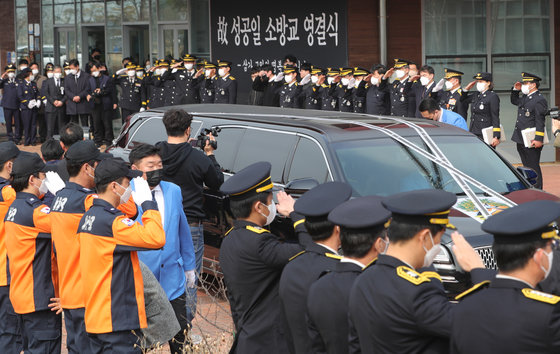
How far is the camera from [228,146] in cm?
858

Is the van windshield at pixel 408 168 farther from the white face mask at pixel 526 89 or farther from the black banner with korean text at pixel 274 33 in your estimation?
the black banner with korean text at pixel 274 33

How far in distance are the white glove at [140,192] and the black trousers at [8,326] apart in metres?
1.79

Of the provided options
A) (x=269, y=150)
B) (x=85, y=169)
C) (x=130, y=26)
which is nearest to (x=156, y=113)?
(x=269, y=150)

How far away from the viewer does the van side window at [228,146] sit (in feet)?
27.8

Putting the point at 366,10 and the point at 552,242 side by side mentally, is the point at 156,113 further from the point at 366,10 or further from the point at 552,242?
the point at 366,10

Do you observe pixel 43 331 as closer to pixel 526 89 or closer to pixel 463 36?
pixel 526 89

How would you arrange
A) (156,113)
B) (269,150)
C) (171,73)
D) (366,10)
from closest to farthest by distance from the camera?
(269,150) < (156,113) < (366,10) < (171,73)

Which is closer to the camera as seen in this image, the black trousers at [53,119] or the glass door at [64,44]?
the black trousers at [53,119]

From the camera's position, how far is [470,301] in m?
3.21

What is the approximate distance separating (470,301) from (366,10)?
14.8 metres

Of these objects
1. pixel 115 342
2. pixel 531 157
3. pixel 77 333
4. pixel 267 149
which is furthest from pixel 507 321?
pixel 531 157

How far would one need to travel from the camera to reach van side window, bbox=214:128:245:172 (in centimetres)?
847

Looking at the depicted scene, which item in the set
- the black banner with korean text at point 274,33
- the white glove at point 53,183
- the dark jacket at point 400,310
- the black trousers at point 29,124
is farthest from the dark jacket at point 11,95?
the dark jacket at point 400,310

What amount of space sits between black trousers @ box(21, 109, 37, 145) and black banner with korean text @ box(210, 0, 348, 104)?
5.61 metres
